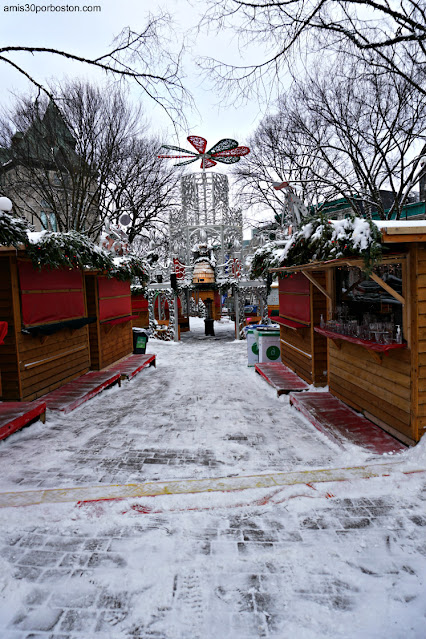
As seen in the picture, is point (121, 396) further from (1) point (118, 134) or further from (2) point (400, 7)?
(1) point (118, 134)

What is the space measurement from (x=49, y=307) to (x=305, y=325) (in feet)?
17.5

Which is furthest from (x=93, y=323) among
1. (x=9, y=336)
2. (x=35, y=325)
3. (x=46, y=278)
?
(x=9, y=336)

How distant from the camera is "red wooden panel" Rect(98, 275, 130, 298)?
1090cm

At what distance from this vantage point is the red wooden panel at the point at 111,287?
10902mm

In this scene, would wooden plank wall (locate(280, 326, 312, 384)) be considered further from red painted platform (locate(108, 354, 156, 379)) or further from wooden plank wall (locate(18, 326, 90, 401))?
wooden plank wall (locate(18, 326, 90, 401))

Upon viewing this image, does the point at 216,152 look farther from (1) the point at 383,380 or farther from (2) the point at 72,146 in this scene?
(1) the point at 383,380

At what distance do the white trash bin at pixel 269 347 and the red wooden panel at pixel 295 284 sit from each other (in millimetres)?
1575

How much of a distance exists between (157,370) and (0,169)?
8352 millimetres

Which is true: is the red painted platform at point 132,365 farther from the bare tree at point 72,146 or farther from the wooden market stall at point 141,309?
the wooden market stall at point 141,309

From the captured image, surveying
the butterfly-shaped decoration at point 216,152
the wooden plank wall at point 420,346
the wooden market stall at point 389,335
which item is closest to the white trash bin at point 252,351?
the wooden market stall at point 389,335

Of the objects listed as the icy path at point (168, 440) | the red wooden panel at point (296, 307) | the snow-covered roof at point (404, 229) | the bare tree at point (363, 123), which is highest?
the bare tree at point (363, 123)

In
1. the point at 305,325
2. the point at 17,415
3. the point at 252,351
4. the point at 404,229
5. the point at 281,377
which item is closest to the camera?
the point at 404,229

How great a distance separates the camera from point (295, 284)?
9586 millimetres

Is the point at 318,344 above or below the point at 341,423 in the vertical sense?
above
